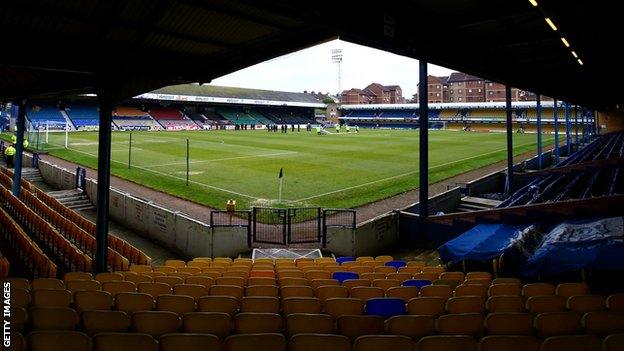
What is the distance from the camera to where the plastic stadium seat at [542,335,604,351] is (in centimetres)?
412

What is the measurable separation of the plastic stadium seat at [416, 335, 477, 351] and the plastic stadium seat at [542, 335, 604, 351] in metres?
0.71

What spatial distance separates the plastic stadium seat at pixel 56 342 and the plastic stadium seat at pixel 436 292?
4915 mm

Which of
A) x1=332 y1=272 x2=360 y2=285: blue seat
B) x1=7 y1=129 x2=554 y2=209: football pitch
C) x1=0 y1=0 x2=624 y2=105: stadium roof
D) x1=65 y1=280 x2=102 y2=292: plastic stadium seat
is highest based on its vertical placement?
x1=0 y1=0 x2=624 y2=105: stadium roof

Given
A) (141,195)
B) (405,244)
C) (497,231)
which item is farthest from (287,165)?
(497,231)

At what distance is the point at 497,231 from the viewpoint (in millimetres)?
10906

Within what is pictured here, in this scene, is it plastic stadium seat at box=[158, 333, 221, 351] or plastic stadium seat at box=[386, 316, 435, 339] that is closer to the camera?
plastic stadium seat at box=[158, 333, 221, 351]

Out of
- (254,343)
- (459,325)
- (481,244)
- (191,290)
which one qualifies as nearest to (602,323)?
(459,325)

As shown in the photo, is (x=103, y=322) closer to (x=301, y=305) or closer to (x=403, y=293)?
(x=301, y=305)

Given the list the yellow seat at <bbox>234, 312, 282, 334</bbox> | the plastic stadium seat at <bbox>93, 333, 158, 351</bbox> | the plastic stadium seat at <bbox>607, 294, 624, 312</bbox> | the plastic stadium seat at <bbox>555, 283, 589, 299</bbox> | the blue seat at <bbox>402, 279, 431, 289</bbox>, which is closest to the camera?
the plastic stadium seat at <bbox>93, 333, 158, 351</bbox>

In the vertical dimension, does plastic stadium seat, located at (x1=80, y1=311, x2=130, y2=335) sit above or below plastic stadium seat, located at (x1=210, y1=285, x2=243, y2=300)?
above

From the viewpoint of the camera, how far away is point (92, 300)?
6016mm

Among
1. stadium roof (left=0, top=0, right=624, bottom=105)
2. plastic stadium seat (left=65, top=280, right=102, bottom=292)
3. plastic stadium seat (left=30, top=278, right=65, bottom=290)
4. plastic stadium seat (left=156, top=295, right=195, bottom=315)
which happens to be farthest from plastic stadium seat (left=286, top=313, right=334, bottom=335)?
stadium roof (left=0, top=0, right=624, bottom=105)

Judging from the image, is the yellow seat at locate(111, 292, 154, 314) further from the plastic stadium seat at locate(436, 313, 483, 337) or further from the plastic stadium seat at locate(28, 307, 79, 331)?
the plastic stadium seat at locate(436, 313, 483, 337)

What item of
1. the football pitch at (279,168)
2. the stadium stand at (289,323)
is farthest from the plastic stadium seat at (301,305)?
the football pitch at (279,168)
